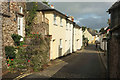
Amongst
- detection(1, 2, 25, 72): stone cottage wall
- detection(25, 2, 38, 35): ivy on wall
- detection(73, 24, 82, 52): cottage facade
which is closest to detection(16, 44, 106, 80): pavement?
detection(1, 2, 25, 72): stone cottage wall

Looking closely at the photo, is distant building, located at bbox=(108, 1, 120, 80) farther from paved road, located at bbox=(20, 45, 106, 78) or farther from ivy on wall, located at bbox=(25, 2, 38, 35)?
ivy on wall, located at bbox=(25, 2, 38, 35)

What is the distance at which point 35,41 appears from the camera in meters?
10.3

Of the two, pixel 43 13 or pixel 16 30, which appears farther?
pixel 43 13

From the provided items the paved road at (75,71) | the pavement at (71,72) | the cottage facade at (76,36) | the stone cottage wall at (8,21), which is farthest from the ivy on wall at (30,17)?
the cottage facade at (76,36)

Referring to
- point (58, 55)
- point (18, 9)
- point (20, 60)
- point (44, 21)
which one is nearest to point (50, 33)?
point (44, 21)

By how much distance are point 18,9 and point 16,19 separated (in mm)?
1047

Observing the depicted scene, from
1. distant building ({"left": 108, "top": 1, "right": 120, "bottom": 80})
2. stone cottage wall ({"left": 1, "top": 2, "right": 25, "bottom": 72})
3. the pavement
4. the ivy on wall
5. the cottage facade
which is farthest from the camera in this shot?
the cottage facade

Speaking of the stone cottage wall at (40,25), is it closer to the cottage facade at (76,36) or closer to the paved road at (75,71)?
the paved road at (75,71)

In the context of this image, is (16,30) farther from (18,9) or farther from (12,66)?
(12,66)

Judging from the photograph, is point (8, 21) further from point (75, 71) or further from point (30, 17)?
point (75, 71)

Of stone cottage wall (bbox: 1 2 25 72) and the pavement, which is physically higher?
stone cottage wall (bbox: 1 2 25 72)

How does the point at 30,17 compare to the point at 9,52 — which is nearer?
the point at 9,52

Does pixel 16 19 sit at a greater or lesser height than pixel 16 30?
greater

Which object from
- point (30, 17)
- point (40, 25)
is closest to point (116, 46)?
point (40, 25)
